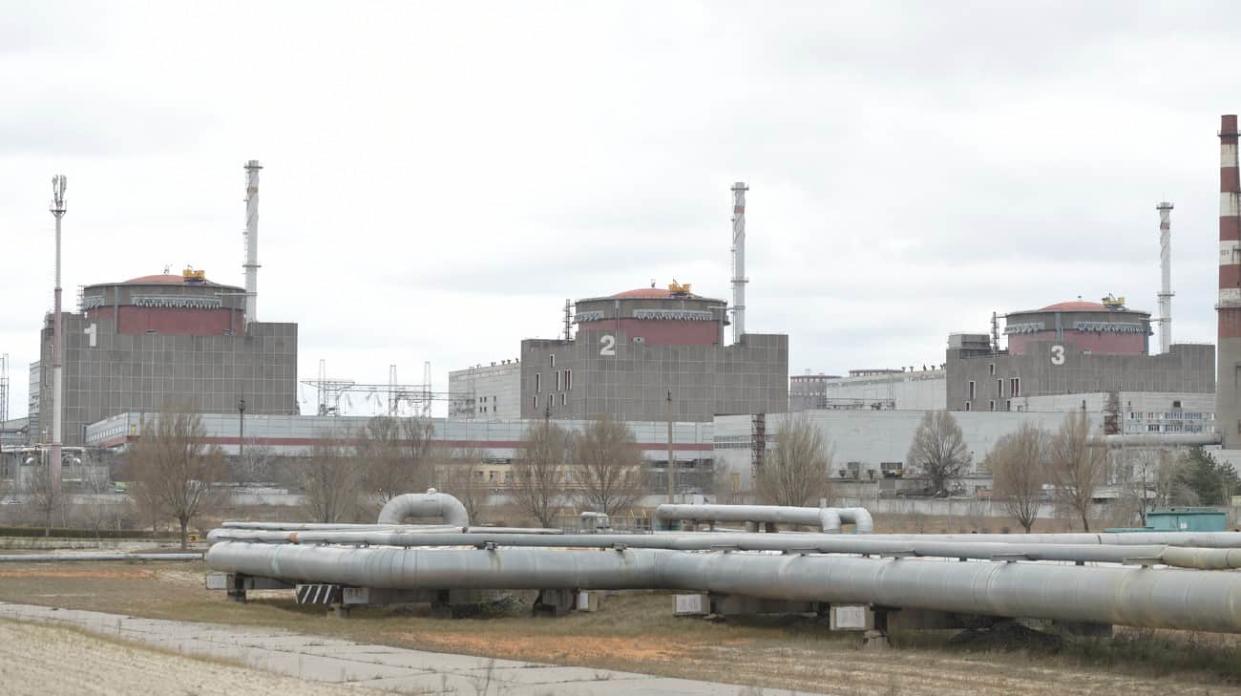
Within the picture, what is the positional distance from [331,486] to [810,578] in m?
52.9

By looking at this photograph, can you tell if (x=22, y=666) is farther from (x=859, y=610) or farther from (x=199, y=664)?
(x=859, y=610)

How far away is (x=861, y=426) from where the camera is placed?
110 metres

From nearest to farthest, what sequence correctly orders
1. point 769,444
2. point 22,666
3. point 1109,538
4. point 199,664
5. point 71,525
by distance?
point 22,666 < point 199,664 < point 1109,538 < point 71,525 < point 769,444

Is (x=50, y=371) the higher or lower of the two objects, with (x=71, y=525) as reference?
higher

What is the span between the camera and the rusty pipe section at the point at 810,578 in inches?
817

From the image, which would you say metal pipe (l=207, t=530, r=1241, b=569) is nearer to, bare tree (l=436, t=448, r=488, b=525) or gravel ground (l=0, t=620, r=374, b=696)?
gravel ground (l=0, t=620, r=374, b=696)

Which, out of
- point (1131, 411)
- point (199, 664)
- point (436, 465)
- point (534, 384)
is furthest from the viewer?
point (534, 384)

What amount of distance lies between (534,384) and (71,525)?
61152 millimetres

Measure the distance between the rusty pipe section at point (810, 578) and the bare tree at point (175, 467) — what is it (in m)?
31.9

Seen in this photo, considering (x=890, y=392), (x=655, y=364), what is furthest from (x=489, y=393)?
(x=890, y=392)

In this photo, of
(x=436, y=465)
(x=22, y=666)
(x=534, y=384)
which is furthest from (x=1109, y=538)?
(x=534, y=384)

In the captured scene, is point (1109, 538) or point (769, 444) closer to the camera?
point (1109, 538)

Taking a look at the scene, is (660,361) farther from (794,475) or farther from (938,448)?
(794,475)

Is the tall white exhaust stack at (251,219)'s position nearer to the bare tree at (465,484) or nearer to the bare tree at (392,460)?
the bare tree at (392,460)
